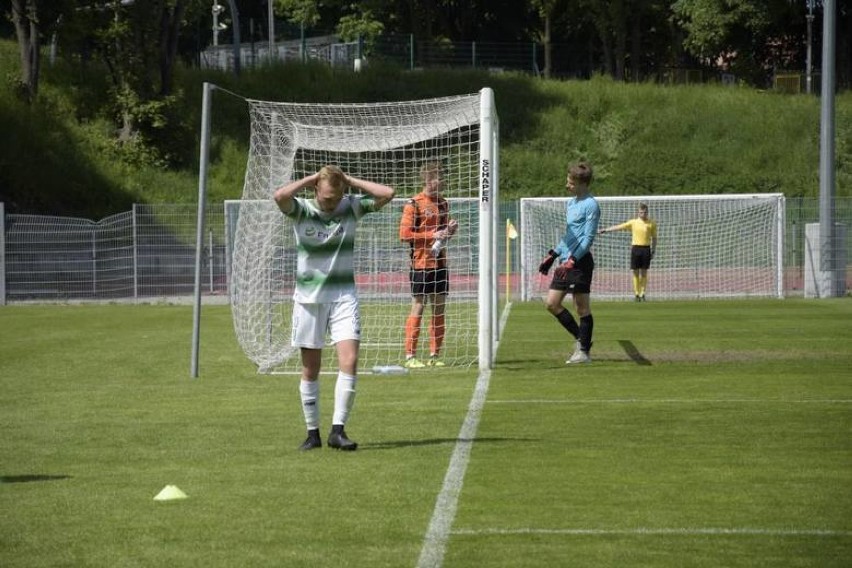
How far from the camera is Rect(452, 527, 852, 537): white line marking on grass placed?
6656 millimetres

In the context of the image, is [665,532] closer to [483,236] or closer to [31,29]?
[483,236]

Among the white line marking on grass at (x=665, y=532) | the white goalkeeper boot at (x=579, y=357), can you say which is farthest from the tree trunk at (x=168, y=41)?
the white line marking on grass at (x=665, y=532)

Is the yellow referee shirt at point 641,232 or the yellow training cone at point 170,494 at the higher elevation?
the yellow referee shirt at point 641,232

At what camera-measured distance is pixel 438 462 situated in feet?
28.3

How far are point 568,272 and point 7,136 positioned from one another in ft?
96.3

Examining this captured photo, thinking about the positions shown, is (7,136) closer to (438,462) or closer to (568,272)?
(568,272)

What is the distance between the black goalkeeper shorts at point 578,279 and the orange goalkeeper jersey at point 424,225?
1.26 meters

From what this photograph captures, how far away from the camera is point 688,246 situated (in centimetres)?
3197

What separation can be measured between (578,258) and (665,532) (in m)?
7.89

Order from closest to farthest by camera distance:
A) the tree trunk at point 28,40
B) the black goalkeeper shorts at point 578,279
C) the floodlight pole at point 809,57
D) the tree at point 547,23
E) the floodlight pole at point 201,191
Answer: the floodlight pole at point 201,191 < the black goalkeeper shorts at point 578,279 < the tree trunk at point 28,40 < the floodlight pole at point 809,57 < the tree at point 547,23

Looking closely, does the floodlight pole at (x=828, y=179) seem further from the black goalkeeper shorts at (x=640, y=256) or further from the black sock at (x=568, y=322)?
the black sock at (x=568, y=322)

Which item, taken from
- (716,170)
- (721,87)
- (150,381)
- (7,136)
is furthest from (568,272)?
(721,87)

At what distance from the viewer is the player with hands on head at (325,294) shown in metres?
9.17

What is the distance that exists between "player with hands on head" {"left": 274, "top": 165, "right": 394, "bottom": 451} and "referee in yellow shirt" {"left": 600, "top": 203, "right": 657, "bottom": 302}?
18270mm
